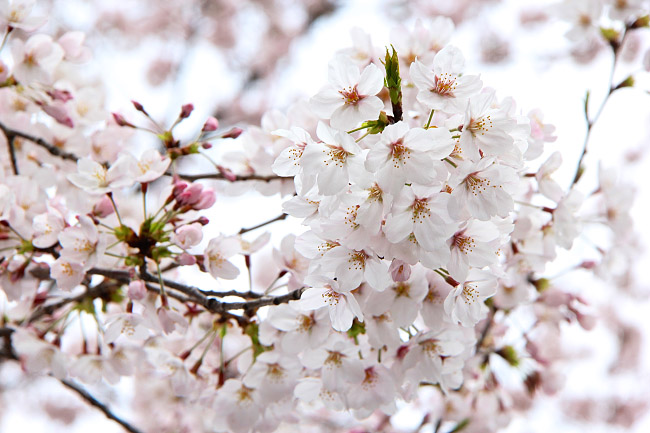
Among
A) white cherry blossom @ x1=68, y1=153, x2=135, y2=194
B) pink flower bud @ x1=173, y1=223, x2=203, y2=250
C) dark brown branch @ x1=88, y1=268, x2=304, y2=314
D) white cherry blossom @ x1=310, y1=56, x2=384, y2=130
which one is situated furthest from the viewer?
white cherry blossom @ x1=68, y1=153, x2=135, y2=194

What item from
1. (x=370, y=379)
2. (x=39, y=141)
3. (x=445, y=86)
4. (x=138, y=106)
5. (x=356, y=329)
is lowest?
(x=370, y=379)

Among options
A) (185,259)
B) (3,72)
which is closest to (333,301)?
(185,259)

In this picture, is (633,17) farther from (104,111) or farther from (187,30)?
(187,30)

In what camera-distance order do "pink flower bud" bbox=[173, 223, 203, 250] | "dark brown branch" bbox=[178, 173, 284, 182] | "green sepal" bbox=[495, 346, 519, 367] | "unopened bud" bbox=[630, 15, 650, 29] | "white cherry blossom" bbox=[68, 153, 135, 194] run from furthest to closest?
"green sepal" bbox=[495, 346, 519, 367], "unopened bud" bbox=[630, 15, 650, 29], "dark brown branch" bbox=[178, 173, 284, 182], "white cherry blossom" bbox=[68, 153, 135, 194], "pink flower bud" bbox=[173, 223, 203, 250]

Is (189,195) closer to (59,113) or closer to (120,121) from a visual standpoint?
(120,121)

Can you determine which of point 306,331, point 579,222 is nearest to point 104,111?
point 306,331

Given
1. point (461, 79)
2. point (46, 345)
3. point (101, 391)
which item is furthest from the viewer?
point (101, 391)

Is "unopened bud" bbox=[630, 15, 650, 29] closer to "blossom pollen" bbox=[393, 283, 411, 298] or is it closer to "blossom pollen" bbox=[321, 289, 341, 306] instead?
"blossom pollen" bbox=[393, 283, 411, 298]

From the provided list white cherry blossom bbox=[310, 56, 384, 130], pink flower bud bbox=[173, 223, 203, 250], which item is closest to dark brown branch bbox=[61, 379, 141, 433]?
pink flower bud bbox=[173, 223, 203, 250]
